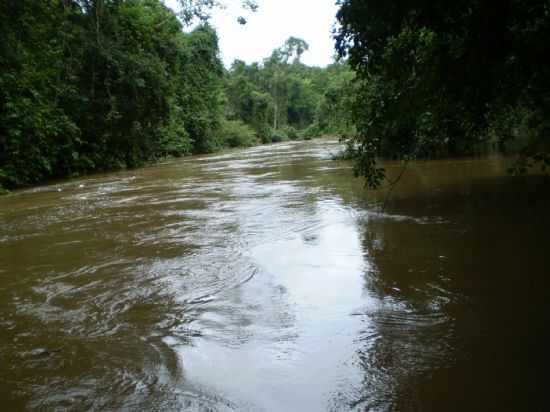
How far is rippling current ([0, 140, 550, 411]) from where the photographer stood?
2.87 meters

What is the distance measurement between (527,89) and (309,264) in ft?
9.31

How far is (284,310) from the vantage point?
4.16 m

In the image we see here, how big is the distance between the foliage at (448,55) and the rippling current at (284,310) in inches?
55.6

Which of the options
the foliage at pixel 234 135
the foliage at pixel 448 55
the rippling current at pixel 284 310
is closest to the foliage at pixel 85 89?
the rippling current at pixel 284 310

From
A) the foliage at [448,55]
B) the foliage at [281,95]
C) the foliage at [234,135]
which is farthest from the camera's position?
the foliage at [281,95]

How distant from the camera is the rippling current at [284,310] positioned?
287 cm

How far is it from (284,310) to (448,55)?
2.76 m

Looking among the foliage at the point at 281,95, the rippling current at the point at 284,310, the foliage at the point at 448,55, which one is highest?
the foliage at the point at 281,95

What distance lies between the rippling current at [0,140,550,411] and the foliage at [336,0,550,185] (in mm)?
1413

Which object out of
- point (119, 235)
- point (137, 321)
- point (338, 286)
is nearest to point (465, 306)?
point (338, 286)

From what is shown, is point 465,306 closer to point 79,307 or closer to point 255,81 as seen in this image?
point 79,307

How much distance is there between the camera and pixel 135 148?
941 inches

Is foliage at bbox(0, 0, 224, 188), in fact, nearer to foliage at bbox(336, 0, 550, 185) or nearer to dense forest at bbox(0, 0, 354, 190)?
dense forest at bbox(0, 0, 354, 190)

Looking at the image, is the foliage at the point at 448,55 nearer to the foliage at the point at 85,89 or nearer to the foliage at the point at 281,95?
the foliage at the point at 85,89
